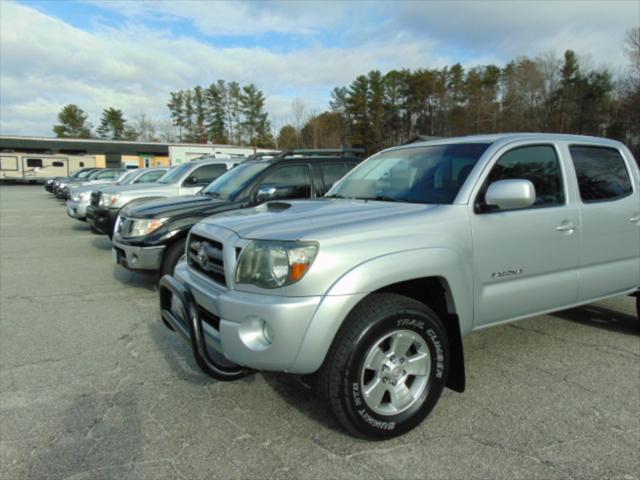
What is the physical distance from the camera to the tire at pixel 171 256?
Result: 5312 mm

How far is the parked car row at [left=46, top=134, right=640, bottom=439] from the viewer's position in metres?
2.36

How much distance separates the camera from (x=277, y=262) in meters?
2.39

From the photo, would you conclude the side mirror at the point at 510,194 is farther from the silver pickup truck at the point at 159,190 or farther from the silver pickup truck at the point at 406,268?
the silver pickup truck at the point at 159,190

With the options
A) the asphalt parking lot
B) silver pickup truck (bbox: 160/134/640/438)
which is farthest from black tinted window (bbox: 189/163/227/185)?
silver pickup truck (bbox: 160/134/640/438)

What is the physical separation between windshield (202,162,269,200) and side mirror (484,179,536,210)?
375 cm

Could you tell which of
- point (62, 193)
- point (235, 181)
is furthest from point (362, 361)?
point (62, 193)

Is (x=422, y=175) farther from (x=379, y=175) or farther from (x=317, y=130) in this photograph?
(x=317, y=130)

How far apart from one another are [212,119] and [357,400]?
84.3 meters

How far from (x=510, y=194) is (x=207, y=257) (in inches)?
77.3

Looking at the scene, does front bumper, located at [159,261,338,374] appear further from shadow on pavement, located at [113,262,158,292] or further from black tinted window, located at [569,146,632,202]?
shadow on pavement, located at [113,262,158,292]

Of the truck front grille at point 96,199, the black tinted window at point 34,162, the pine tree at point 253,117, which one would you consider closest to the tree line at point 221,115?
the pine tree at point 253,117

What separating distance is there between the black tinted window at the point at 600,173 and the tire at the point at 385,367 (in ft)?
6.24

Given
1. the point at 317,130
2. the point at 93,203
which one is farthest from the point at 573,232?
the point at 317,130

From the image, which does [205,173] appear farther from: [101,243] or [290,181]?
[101,243]
